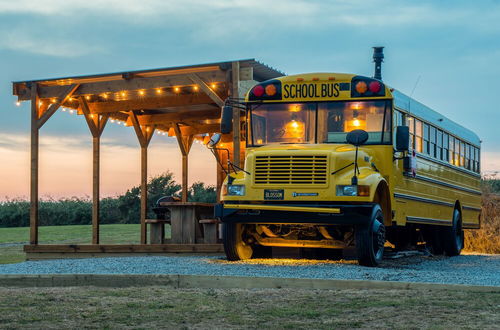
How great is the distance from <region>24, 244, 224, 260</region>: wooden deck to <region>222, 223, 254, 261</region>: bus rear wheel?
2.86 meters

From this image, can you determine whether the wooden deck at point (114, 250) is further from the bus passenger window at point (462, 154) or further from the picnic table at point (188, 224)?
the bus passenger window at point (462, 154)

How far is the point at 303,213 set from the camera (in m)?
12.2

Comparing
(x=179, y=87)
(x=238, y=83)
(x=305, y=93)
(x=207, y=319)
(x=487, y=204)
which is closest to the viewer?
(x=207, y=319)

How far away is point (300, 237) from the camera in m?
13.1

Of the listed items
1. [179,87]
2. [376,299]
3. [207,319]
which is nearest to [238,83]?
[179,87]

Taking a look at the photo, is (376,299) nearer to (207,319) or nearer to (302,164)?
(207,319)

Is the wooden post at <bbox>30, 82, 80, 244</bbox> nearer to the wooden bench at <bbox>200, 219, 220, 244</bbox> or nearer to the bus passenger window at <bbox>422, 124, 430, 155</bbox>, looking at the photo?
the wooden bench at <bbox>200, 219, 220, 244</bbox>

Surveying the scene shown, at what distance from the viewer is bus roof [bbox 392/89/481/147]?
14.1 meters

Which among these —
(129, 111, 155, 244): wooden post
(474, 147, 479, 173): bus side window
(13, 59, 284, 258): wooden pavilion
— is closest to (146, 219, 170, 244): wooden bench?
(13, 59, 284, 258): wooden pavilion

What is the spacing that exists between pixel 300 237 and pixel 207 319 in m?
5.85

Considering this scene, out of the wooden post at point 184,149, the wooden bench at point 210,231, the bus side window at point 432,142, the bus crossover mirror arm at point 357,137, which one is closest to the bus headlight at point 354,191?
the bus crossover mirror arm at point 357,137

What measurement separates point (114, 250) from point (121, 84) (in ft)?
12.2

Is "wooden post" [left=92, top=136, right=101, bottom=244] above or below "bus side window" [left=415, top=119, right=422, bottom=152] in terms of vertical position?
below

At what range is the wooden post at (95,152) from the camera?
20.0 meters
